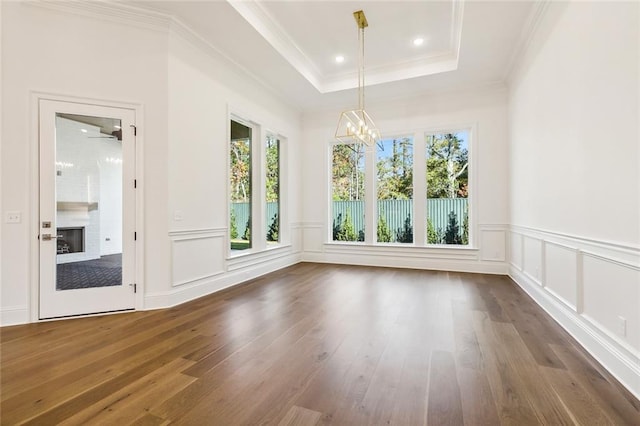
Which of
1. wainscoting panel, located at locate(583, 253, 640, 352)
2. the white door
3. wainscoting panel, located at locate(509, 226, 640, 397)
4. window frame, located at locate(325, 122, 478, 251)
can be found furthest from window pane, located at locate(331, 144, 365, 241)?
wainscoting panel, located at locate(583, 253, 640, 352)

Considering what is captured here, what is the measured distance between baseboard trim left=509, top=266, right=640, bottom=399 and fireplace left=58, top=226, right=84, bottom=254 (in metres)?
5.03

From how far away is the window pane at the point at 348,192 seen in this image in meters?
6.66

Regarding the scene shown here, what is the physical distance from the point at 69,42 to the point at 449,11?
181 inches

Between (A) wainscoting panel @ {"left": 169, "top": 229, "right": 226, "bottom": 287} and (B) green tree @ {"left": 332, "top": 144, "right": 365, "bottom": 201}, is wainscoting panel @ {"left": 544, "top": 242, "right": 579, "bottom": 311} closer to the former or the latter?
(B) green tree @ {"left": 332, "top": 144, "right": 365, "bottom": 201}

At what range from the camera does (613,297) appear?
2193mm

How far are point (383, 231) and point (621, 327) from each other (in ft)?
14.6

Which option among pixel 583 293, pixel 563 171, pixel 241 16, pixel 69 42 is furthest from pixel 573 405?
pixel 69 42

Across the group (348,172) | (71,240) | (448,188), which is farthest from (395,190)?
(71,240)

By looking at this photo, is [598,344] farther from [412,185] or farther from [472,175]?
[412,185]

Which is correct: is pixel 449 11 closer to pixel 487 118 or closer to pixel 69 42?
pixel 487 118

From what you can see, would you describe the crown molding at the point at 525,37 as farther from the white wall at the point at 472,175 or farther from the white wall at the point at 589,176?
the white wall at the point at 472,175

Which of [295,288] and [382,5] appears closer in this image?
[382,5]

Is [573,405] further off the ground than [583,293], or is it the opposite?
[583,293]

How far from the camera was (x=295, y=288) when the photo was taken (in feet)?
15.0
